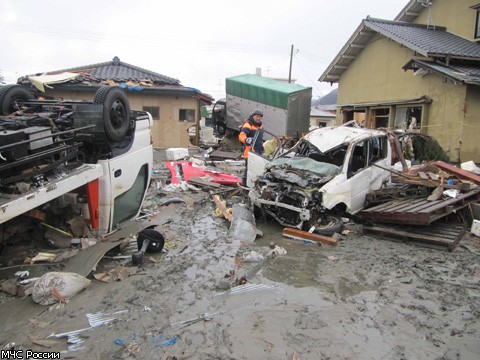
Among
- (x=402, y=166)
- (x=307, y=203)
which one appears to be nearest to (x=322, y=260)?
(x=307, y=203)

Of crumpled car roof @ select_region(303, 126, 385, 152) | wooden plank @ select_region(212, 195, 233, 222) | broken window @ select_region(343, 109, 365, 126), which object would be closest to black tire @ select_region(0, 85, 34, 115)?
wooden plank @ select_region(212, 195, 233, 222)

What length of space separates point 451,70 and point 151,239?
1121cm

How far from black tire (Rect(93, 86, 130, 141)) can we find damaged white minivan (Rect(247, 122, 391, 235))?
109 inches

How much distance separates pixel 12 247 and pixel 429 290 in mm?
4909

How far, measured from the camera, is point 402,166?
7793mm

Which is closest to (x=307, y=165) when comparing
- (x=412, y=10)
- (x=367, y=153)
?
(x=367, y=153)

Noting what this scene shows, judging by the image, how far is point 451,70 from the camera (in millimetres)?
11391

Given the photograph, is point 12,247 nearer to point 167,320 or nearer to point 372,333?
point 167,320

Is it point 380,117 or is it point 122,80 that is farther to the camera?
point 122,80

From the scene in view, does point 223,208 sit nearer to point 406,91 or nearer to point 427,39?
point 406,91

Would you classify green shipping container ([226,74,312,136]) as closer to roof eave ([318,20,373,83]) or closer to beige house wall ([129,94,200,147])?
beige house wall ([129,94,200,147])

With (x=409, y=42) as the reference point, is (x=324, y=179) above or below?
below

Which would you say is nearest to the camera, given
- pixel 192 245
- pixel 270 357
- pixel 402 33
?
pixel 270 357

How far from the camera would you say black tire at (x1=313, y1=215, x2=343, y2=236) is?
6.09 metres
